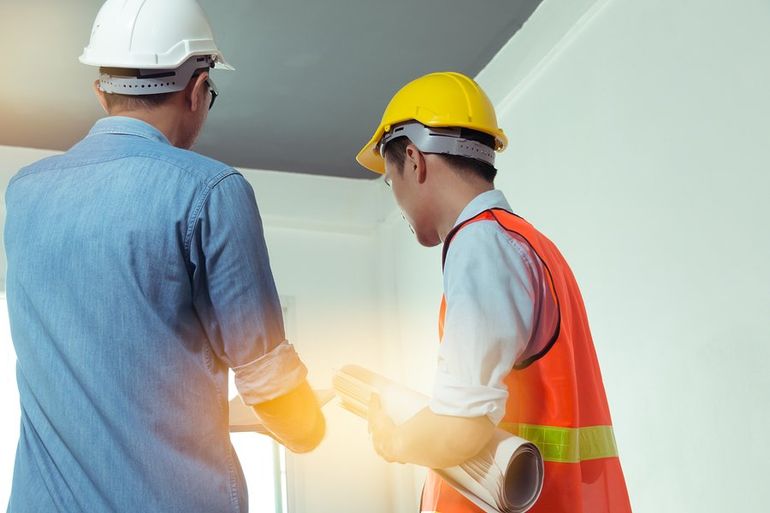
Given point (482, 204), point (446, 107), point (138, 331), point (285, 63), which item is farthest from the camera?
point (285, 63)

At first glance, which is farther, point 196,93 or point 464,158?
point 464,158

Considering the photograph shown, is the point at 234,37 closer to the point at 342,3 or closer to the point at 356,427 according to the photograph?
the point at 342,3

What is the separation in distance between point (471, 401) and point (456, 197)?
0.56m

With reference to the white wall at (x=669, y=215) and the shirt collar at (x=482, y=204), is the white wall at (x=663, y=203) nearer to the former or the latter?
the white wall at (x=669, y=215)

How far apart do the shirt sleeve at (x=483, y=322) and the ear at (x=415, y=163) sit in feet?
1.25

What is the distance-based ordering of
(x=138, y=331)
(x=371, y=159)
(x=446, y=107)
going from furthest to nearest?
1. (x=371, y=159)
2. (x=446, y=107)
3. (x=138, y=331)

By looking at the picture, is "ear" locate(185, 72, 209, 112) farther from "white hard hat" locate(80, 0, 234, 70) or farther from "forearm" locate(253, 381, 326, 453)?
"forearm" locate(253, 381, 326, 453)

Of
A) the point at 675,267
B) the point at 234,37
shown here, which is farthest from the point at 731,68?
the point at 234,37

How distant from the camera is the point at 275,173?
5.29 meters

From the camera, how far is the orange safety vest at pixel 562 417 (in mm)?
1571

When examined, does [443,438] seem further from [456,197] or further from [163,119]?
[163,119]

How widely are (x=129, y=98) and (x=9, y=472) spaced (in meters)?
3.31

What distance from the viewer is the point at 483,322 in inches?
60.3

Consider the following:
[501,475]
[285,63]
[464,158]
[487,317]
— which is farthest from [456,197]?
[285,63]
